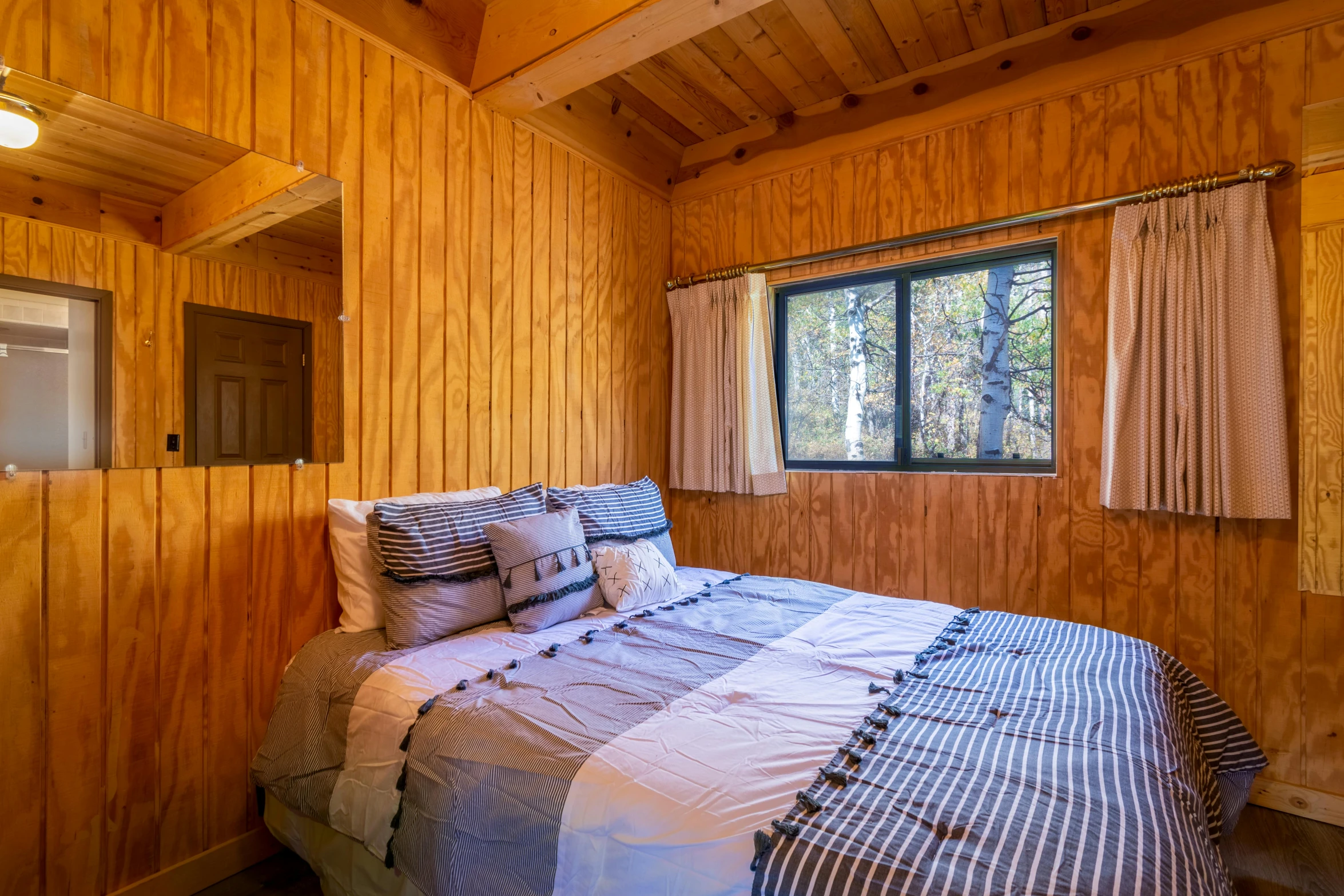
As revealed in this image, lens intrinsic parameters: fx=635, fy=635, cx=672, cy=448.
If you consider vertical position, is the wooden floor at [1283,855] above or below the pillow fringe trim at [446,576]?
below

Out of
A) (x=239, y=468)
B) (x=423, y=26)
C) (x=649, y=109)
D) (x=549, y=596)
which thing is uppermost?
(x=649, y=109)

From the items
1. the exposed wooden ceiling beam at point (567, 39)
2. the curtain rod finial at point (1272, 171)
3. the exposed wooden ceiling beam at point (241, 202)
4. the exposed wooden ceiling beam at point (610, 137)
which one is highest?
the exposed wooden ceiling beam at point (610, 137)

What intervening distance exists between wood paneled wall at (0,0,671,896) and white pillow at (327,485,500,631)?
0.30ft

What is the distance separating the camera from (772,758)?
1.10 meters

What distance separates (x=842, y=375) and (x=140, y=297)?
2.62m

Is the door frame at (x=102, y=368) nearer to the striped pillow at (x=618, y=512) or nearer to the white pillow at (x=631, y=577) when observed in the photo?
the striped pillow at (x=618, y=512)

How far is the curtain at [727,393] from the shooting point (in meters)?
3.09

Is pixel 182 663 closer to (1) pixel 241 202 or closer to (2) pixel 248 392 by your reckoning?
(2) pixel 248 392

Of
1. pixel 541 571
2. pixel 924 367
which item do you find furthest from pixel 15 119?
pixel 924 367

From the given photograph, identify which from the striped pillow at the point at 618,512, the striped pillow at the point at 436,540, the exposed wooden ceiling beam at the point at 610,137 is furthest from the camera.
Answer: the exposed wooden ceiling beam at the point at 610,137

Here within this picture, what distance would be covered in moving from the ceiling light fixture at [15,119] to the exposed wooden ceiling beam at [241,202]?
269 mm

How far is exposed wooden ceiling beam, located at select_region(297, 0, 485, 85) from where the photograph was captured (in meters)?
2.00

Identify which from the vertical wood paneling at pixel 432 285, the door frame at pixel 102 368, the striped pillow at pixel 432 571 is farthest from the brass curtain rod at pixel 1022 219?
the door frame at pixel 102 368

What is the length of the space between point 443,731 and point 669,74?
2.67 metres
